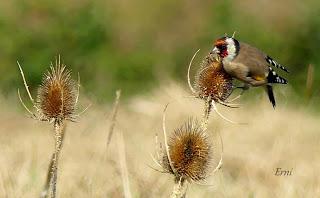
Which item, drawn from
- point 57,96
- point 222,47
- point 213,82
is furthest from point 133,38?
point 57,96

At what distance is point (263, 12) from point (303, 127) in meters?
10.4

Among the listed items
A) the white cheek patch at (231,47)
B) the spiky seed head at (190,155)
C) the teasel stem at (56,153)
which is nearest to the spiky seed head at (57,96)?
the teasel stem at (56,153)

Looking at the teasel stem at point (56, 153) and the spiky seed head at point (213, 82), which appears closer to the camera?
the teasel stem at point (56, 153)

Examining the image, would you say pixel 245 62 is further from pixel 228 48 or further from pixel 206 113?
pixel 206 113

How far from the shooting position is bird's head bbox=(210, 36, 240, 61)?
3.75 m

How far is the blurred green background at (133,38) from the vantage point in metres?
14.1

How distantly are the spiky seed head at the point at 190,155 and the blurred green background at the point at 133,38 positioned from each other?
883 cm

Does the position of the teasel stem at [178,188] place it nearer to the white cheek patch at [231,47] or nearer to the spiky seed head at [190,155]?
the spiky seed head at [190,155]

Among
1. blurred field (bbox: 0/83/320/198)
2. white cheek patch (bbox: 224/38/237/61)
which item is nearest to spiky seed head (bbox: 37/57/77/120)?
blurred field (bbox: 0/83/320/198)

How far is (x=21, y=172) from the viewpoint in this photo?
5230 mm

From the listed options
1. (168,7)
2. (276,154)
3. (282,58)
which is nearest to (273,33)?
(282,58)

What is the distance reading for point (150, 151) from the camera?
19.6 feet

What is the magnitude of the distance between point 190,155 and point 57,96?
1.77 ft

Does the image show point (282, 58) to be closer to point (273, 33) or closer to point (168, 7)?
point (273, 33)
